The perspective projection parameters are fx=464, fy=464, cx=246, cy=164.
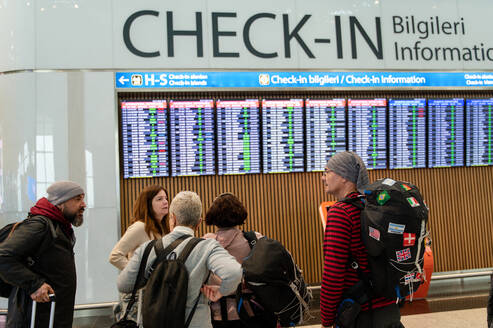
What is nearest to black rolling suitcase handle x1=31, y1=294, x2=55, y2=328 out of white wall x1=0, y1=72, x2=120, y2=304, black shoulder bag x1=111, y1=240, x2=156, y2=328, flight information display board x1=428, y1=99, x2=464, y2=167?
black shoulder bag x1=111, y1=240, x2=156, y2=328

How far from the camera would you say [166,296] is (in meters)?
2.37

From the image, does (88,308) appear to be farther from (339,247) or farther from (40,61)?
(339,247)

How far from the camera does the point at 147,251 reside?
251cm

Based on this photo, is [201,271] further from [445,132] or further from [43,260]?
[445,132]

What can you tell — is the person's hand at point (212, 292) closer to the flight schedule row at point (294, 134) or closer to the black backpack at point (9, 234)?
the black backpack at point (9, 234)

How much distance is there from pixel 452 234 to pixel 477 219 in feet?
1.61

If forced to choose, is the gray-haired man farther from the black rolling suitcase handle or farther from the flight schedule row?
the flight schedule row

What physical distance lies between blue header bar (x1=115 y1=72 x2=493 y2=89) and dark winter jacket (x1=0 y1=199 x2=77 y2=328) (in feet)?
10.8

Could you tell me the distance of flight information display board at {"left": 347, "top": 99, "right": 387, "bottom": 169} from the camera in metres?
6.78

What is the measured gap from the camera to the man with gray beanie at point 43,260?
9.92ft

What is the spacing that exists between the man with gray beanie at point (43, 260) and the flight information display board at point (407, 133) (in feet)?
16.0

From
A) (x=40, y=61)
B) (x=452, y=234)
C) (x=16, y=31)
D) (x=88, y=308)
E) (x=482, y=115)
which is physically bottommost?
(x=88, y=308)

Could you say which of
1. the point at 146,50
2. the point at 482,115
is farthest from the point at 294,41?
the point at 482,115

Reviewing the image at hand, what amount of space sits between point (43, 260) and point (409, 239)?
2.38 m
